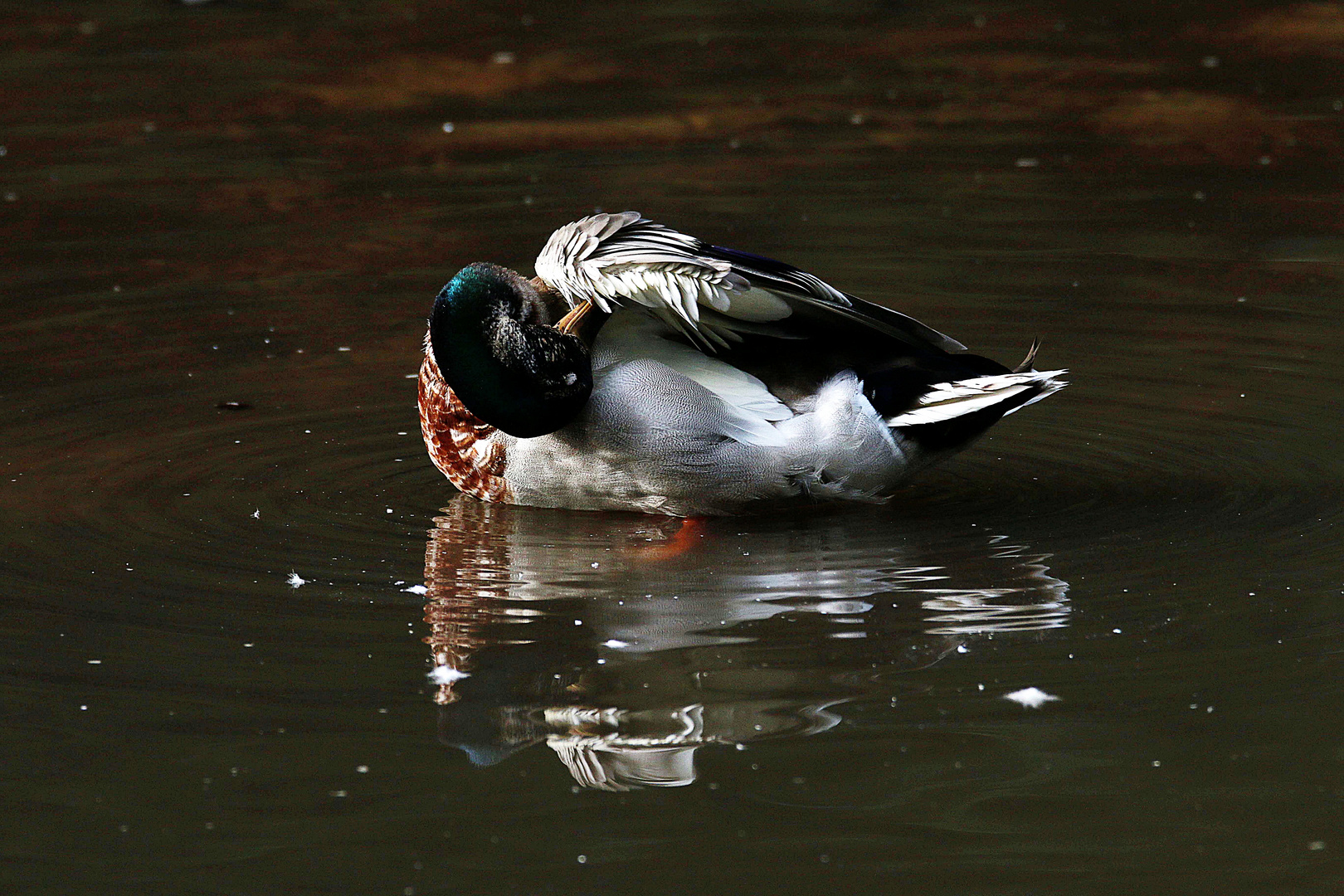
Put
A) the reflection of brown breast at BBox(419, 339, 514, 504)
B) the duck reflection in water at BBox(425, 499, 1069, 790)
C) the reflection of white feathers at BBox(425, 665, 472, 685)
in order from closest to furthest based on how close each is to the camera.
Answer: the duck reflection in water at BBox(425, 499, 1069, 790)
the reflection of white feathers at BBox(425, 665, 472, 685)
the reflection of brown breast at BBox(419, 339, 514, 504)

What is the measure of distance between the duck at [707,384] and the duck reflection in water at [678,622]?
0.20m

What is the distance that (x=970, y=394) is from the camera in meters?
5.15

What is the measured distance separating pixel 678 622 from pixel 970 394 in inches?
42.7

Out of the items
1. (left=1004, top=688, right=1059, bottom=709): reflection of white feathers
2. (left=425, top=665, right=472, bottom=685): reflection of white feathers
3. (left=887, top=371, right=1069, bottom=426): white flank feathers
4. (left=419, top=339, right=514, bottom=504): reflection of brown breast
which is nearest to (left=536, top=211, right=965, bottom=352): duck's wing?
(left=887, top=371, right=1069, bottom=426): white flank feathers

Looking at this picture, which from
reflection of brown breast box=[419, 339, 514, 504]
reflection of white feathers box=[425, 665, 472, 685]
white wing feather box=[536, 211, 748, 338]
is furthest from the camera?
reflection of brown breast box=[419, 339, 514, 504]

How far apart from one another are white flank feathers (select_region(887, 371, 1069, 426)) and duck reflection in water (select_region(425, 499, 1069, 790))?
372 mm

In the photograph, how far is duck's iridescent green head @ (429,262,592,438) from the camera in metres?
5.16

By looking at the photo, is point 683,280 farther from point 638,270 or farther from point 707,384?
point 707,384

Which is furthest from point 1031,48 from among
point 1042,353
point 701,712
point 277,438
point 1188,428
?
point 701,712

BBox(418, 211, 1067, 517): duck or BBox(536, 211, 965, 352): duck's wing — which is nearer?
BBox(536, 211, 965, 352): duck's wing

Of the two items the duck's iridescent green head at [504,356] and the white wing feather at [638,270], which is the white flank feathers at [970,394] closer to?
the white wing feather at [638,270]

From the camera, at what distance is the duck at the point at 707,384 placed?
16.9 feet

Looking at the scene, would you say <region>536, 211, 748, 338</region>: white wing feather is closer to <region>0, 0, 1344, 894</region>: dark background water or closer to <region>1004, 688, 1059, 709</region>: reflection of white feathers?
<region>0, 0, 1344, 894</region>: dark background water

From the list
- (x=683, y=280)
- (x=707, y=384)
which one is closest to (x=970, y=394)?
(x=707, y=384)
